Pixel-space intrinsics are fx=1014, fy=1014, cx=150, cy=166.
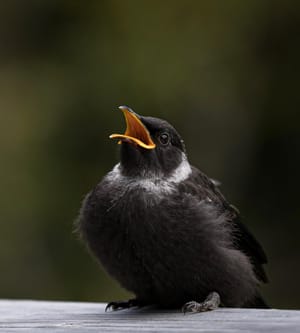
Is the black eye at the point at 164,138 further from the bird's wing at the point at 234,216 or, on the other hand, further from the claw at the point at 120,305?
the claw at the point at 120,305

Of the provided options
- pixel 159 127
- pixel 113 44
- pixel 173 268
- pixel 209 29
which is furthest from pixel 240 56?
pixel 173 268

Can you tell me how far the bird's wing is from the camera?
4.50 meters

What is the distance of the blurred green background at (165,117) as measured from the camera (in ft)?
25.6

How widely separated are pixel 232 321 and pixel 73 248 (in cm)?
450

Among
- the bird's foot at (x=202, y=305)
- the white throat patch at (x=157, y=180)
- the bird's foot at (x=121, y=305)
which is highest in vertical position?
the white throat patch at (x=157, y=180)

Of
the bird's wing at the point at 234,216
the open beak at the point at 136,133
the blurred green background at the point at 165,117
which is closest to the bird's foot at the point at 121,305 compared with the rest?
the bird's wing at the point at 234,216

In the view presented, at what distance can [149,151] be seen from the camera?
4.62 metres

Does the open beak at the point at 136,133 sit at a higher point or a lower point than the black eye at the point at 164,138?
higher

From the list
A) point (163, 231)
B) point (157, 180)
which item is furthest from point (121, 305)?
point (157, 180)

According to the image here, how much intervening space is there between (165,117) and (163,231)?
378cm

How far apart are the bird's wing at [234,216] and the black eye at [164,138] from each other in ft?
0.58

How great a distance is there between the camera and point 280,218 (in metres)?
7.87

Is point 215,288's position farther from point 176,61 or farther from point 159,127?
point 176,61

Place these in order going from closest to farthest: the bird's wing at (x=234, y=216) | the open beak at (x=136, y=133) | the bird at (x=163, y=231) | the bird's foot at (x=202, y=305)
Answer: the bird's foot at (x=202, y=305)
the bird at (x=163, y=231)
the open beak at (x=136, y=133)
the bird's wing at (x=234, y=216)
